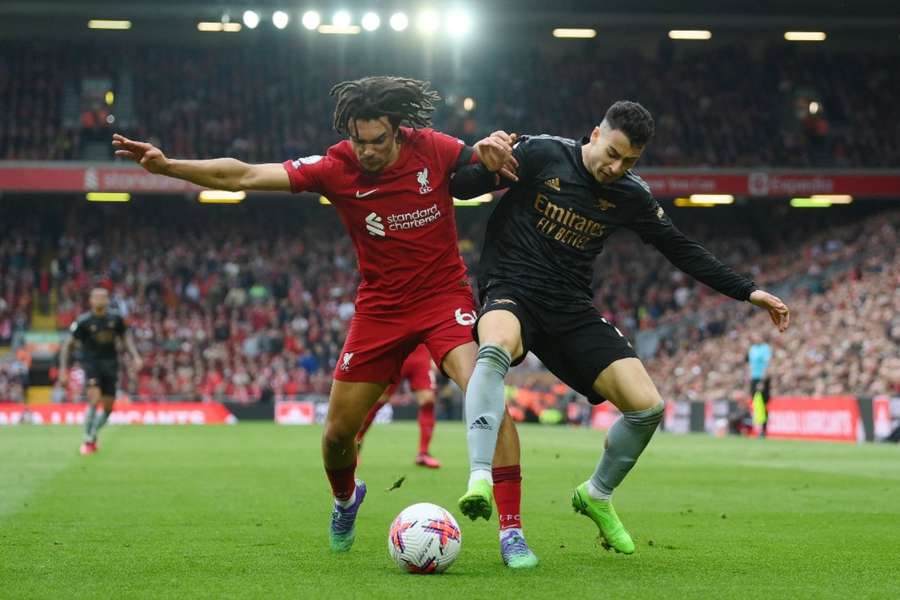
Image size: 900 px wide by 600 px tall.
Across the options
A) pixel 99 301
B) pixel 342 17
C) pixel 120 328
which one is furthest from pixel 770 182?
pixel 99 301

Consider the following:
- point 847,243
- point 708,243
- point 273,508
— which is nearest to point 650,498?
point 273,508

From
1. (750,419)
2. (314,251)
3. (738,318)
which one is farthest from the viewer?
(314,251)

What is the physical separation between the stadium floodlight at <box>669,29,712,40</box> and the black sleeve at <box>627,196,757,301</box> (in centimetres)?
4315

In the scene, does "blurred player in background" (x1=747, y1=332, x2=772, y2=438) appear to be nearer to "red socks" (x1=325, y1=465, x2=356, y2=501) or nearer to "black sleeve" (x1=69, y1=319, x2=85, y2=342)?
"black sleeve" (x1=69, y1=319, x2=85, y2=342)

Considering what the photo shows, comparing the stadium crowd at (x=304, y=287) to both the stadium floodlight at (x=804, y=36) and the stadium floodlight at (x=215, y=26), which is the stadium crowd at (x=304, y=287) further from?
the stadium floodlight at (x=804, y=36)

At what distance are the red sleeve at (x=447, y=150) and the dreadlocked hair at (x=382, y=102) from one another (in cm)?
14

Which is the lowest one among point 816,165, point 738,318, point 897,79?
point 738,318

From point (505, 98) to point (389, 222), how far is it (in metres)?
42.2

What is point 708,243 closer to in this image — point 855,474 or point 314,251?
point 314,251

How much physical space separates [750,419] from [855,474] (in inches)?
548

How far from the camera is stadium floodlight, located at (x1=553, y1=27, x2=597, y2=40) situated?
164 ft

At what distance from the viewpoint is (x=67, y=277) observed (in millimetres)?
43031

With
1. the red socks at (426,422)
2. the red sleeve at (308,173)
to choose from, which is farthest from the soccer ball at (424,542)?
the red socks at (426,422)

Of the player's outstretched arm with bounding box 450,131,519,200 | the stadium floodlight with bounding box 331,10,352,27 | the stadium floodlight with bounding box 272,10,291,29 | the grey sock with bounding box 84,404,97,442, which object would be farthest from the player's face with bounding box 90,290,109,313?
the stadium floodlight with bounding box 331,10,352,27
